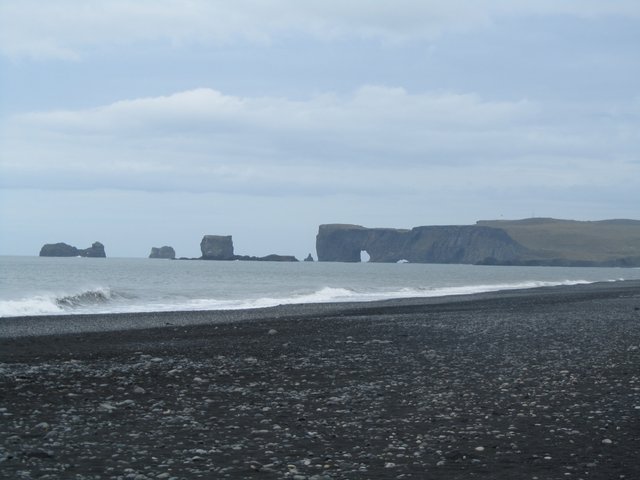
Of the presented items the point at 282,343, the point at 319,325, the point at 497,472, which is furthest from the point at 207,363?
the point at 319,325

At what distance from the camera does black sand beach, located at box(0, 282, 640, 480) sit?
799cm

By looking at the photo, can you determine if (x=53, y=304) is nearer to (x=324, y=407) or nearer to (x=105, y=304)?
(x=105, y=304)

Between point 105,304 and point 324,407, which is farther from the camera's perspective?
point 105,304

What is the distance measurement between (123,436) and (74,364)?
22.8 ft

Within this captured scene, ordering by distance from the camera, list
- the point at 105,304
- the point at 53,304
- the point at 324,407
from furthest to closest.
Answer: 1. the point at 105,304
2. the point at 53,304
3. the point at 324,407

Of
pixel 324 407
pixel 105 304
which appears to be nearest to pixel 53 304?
pixel 105 304

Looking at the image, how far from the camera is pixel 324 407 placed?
11.0 metres

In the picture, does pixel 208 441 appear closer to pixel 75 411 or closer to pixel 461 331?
pixel 75 411

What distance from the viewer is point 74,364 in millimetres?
15695

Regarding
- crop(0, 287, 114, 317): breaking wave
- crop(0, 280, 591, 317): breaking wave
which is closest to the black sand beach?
crop(0, 287, 114, 317): breaking wave

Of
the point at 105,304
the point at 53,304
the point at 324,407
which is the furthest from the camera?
the point at 105,304

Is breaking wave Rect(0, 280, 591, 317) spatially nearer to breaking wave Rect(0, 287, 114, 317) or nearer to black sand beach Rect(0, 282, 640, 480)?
breaking wave Rect(0, 287, 114, 317)

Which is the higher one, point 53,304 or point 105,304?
point 53,304

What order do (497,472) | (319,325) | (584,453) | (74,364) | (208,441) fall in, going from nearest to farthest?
(497,472), (584,453), (208,441), (74,364), (319,325)
